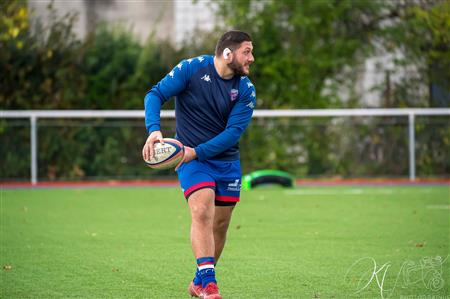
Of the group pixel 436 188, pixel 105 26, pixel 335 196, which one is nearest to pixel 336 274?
pixel 335 196

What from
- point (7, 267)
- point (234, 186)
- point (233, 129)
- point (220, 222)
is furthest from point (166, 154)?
point (7, 267)

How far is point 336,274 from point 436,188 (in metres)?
11.8

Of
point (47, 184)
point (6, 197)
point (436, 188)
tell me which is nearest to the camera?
point (6, 197)

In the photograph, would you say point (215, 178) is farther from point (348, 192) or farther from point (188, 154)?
point (348, 192)

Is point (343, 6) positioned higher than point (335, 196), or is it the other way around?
point (343, 6)

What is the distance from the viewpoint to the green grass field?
316 inches

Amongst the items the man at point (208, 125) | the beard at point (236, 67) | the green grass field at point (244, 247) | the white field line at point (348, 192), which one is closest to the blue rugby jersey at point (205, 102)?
the man at point (208, 125)

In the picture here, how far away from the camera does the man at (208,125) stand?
7.24 meters

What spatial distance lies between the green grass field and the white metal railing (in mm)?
3986

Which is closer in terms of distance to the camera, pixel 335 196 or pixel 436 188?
pixel 335 196

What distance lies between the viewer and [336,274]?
8711 mm

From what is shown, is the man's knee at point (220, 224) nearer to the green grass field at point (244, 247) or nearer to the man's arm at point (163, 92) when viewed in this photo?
the green grass field at point (244, 247)

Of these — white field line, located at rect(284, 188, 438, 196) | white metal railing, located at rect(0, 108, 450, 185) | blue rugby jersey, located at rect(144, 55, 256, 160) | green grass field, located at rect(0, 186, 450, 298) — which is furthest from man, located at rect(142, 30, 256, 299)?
white metal railing, located at rect(0, 108, 450, 185)

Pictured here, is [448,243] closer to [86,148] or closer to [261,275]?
[261,275]
